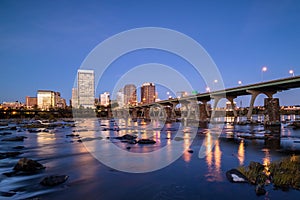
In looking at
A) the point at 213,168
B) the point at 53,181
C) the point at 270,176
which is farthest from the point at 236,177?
the point at 53,181

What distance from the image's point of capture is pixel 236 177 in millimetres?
13711

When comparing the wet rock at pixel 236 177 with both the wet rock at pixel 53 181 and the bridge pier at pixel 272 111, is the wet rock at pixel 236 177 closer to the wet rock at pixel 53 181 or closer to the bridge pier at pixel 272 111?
the wet rock at pixel 53 181

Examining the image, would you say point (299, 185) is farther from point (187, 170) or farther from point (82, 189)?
point (82, 189)

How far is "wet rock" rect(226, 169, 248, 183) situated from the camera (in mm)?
13223

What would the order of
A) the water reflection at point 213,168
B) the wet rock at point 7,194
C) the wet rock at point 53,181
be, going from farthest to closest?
the water reflection at point 213,168 < the wet rock at point 53,181 < the wet rock at point 7,194

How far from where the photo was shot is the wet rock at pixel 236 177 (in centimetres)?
1322

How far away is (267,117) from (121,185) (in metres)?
58.4

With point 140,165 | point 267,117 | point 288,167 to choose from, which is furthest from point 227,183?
point 267,117

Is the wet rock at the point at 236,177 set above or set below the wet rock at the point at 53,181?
below

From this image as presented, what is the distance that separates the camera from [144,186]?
1298 cm

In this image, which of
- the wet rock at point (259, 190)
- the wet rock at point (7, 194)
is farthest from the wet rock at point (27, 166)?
the wet rock at point (259, 190)

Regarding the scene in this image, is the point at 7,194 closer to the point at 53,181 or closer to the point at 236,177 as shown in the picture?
the point at 53,181

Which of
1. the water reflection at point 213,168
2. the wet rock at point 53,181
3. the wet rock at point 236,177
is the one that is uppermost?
the wet rock at point 53,181

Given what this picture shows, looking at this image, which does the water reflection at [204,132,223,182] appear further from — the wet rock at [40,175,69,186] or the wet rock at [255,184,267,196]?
the wet rock at [40,175,69,186]
